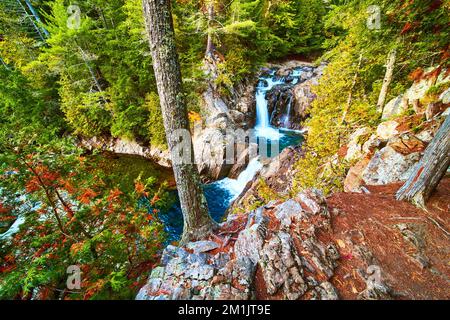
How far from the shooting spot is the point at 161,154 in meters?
Result: 11.7

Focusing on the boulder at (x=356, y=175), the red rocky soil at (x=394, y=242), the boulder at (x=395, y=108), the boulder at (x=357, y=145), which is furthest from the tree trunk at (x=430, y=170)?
the boulder at (x=395, y=108)

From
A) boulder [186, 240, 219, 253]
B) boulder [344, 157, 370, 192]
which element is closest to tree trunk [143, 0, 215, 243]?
boulder [186, 240, 219, 253]

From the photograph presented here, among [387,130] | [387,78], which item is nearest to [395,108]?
[387,78]

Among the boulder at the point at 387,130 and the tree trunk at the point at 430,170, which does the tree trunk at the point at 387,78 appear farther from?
the tree trunk at the point at 430,170

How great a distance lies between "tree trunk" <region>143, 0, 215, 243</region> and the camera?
2473 millimetres

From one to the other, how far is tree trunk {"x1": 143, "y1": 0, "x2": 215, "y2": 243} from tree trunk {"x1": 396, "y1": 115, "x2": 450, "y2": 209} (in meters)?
3.47

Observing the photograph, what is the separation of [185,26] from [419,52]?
35.3ft

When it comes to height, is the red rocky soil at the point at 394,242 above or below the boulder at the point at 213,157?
above

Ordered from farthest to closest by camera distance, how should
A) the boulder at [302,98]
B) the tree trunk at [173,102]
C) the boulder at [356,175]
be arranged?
the boulder at [302,98] → the boulder at [356,175] → the tree trunk at [173,102]

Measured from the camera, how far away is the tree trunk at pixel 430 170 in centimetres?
273

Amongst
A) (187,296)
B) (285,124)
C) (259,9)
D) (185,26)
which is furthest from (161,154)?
(259,9)

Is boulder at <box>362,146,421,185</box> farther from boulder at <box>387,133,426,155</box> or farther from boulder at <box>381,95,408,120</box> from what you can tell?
boulder at <box>381,95,408,120</box>

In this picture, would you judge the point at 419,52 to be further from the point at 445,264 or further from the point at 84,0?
the point at 84,0

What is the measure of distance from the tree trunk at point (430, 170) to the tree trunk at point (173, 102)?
11.4ft
